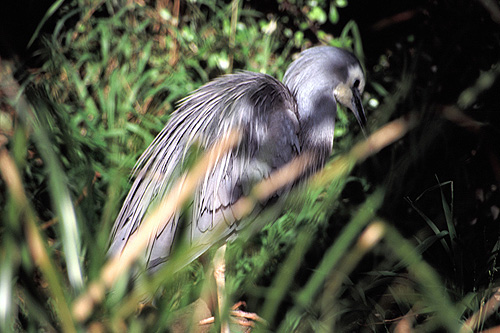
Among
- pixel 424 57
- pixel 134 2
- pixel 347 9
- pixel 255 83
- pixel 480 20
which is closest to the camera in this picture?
pixel 255 83

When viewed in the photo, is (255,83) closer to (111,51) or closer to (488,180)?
(488,180)

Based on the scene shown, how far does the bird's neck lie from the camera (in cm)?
233

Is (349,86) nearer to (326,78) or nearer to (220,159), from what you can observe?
(326,78)

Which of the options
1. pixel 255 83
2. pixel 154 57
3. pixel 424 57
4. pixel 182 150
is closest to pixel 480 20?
pixel 424 57

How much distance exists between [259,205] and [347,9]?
2.40m

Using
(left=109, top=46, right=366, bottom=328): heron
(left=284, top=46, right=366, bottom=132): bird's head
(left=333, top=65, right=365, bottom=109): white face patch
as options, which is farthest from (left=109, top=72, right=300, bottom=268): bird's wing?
(left=333, top=65, right=365, bottom=109): white face patch

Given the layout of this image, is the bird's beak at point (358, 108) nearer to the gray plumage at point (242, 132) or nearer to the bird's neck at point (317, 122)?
the gray plumage at point (242, 132)

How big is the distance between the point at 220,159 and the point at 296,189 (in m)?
0.42

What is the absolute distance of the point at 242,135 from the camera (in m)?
2.18

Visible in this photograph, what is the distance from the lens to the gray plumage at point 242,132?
2094 mm

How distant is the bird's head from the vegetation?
29 cm

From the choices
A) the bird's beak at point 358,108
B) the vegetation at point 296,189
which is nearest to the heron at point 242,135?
the bird's beak at point 358,108

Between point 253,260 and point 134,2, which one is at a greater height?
point 134,2

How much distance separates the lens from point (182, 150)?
220 cm
